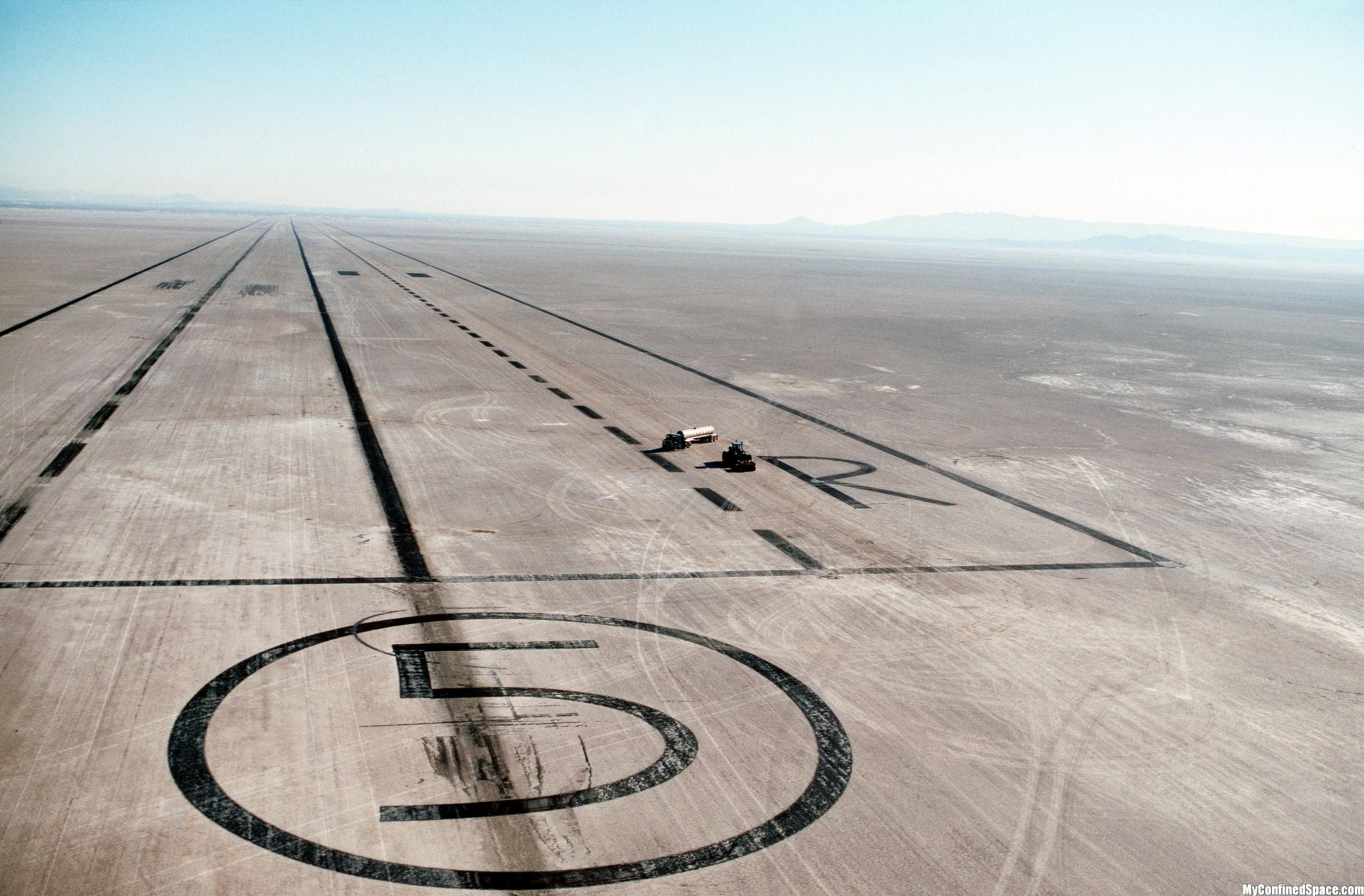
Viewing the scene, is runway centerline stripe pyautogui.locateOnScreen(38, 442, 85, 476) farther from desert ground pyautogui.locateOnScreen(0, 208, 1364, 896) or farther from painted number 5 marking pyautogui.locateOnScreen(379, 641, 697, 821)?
painted number 5 marking pyautogui.locateOnScreen(379, 641, 697, 821)

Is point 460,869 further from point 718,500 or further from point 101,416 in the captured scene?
point 101,416

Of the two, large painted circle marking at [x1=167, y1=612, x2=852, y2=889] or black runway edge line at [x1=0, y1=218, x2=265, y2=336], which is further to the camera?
black runway edge line at [x1=0, y1=218, x2=265, y2=336]

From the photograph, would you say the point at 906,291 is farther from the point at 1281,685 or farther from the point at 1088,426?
the point at 1281,685

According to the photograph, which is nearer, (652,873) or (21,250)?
(652,873)

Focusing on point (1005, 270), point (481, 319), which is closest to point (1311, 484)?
point (481, 319)

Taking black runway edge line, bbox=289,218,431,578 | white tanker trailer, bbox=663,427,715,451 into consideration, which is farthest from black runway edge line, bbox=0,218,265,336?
white tanker trailer, bbox=663,427,715,451
